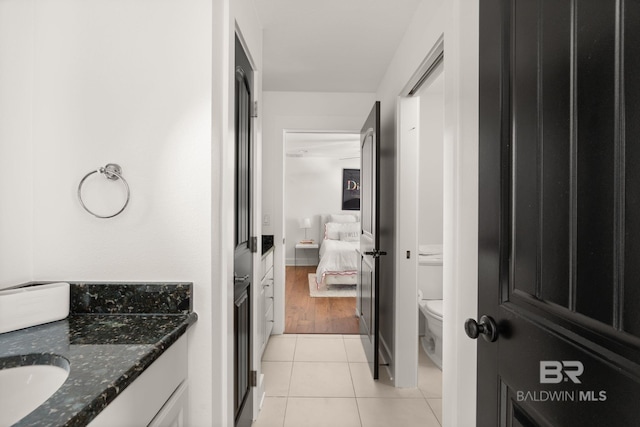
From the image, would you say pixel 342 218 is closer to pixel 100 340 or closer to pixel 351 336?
pixel 351 336

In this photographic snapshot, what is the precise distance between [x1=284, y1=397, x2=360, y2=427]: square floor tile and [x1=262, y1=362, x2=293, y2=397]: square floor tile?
0.14 m

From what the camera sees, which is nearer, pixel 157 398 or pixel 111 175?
pixel 157 398

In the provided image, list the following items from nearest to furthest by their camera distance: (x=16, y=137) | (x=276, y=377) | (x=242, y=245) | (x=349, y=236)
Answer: (x=16, y=137) < (x=242, y=245) < (x=276, y=377) < (x=349, y=236)

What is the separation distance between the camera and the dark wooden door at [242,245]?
5.32 ft

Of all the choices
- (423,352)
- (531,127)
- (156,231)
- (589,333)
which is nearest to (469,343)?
(589,333)

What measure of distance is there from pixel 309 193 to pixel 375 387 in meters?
5.63

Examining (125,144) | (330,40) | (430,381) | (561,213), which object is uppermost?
(330,40)

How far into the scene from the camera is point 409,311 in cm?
253

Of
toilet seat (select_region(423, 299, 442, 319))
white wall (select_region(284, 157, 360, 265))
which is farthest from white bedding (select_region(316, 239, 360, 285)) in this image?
toilet seat (select_region(423, 299, 442, 319))

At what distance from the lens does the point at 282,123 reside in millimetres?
3594

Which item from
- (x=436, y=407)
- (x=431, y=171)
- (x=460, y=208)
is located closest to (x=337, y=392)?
(x=436, y=407)

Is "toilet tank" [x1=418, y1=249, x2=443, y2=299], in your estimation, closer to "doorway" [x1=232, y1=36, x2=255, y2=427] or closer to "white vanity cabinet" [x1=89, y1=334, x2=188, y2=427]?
"doorway" [x1=232, y1=36, x2=255, y2=427]

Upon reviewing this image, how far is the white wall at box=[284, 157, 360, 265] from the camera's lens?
7812mm

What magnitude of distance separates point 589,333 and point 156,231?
3.95 ft
